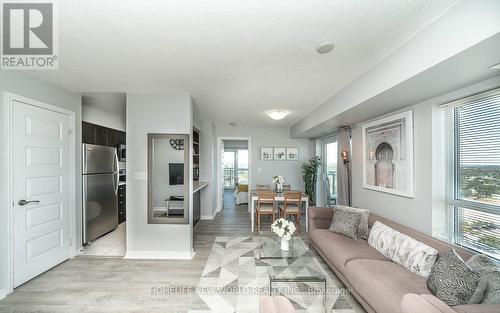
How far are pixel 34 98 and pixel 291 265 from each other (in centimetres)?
363

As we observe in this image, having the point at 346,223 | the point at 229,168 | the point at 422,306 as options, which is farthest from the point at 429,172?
the point at 229,168

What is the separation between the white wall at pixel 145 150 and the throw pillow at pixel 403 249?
2.54 m

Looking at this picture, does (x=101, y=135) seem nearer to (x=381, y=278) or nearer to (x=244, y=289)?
(x=244, y=289)

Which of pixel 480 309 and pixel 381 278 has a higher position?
pixel 480 309

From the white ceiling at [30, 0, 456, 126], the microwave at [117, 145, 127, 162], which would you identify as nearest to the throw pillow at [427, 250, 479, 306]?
the white ceiling at [30, 0, 456, 126]

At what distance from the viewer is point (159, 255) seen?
10.6 feet

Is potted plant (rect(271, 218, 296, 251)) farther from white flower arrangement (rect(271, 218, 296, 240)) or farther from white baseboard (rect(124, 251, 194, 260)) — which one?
white baseboard (rect(124, 251, 194, 260))

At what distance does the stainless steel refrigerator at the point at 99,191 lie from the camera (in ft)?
11.5

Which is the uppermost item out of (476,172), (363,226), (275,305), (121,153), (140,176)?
(121,153)

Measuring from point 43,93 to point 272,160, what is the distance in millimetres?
5016

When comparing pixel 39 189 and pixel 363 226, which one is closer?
pixel 39 189

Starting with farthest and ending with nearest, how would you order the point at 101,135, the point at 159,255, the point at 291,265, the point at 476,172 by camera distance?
the point at 101,135 < the point at 159,255 < the point at 291,265 < the point at 476,172

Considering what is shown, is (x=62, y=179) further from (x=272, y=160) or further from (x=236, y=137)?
(x=272, y=160)

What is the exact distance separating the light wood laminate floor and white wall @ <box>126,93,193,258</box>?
299 mm
